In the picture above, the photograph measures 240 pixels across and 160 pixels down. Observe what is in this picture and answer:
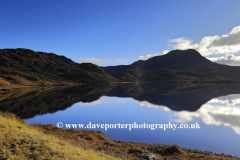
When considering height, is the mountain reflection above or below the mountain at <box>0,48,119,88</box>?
below

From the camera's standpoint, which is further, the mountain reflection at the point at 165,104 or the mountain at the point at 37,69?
the mountain at the point at 37,69

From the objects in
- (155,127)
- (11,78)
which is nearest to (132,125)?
(155,127)

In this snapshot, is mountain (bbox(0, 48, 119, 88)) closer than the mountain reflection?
No

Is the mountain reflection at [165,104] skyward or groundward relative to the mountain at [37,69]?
groundward

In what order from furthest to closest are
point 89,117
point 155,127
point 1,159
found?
point 89,117 < point 155,127 < point 1,159

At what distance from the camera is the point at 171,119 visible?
25812 millimetres

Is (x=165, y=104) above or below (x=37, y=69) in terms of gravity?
below

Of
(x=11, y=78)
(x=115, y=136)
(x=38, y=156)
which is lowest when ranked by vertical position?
(x=115, y=136)

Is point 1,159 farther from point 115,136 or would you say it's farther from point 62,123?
point 62,123

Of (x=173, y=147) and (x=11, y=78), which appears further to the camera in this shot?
(x=11, y=78)

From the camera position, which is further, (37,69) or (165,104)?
(37,69)

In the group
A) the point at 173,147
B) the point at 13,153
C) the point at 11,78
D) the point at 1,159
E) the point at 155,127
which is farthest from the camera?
the point at 11,78

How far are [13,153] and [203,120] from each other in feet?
89.2

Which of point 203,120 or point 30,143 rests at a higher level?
point 30,143
